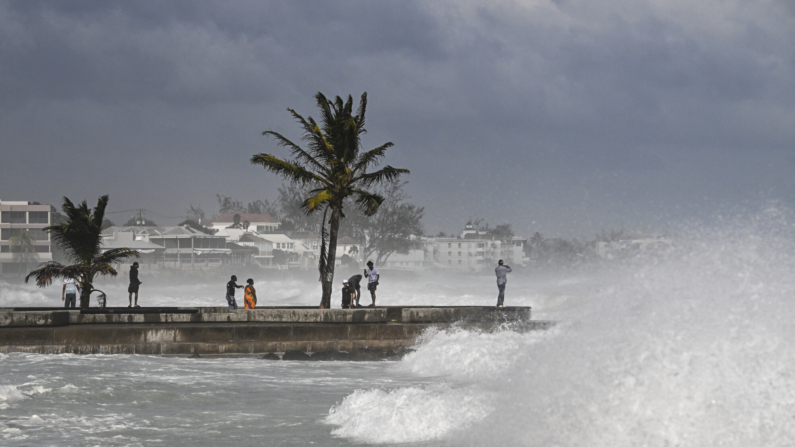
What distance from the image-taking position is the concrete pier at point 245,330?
14.3 m

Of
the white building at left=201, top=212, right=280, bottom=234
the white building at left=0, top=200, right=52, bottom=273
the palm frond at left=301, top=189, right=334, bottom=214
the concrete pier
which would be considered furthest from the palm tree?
the white building at left=201, top=212, right=280, bottom=234

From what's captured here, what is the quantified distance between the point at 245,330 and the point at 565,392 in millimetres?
9390

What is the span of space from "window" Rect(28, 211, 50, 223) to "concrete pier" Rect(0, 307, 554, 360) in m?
73.9

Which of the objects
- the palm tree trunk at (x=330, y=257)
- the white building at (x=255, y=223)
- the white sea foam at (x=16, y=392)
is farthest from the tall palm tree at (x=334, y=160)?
the white building at (x=255, y=223)

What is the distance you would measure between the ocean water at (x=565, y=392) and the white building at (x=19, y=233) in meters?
75.9

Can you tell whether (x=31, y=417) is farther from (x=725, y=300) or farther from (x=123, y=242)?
(x=123, y=242)

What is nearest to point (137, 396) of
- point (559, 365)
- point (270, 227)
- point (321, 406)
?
point (321, 406)

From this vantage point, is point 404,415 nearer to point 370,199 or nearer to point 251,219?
point 370,199

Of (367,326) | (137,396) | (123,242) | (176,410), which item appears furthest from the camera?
(123,242)

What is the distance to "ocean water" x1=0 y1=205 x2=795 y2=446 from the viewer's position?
602 centimetres

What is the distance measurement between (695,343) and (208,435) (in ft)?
16.1

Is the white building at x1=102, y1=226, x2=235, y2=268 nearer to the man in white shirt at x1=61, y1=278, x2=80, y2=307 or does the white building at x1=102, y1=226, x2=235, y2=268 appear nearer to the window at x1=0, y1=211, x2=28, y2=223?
the window at x1=0, y1=211, x2=28, y2=223

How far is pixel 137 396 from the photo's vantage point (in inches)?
395

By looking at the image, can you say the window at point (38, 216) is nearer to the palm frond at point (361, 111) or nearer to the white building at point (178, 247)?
the white building at point (178, 247)
